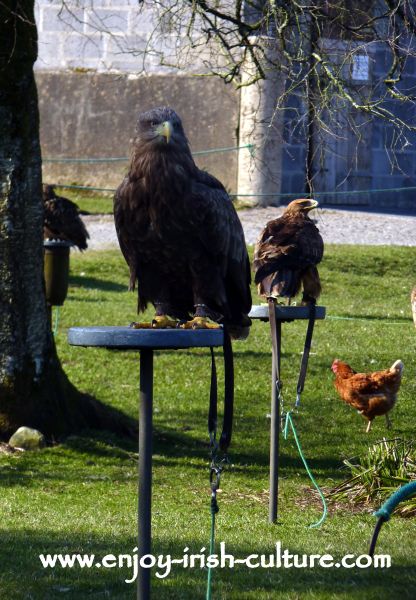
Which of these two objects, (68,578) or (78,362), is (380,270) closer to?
(78,362)

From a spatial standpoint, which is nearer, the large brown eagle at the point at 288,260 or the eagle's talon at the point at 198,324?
the eagle's talon at the point at 198,324

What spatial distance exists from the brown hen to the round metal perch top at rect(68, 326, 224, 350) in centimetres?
535

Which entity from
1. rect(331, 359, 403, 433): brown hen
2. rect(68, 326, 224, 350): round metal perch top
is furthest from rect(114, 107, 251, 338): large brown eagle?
rect(331, 359, 403, 433): brown hen

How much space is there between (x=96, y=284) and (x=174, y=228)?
11547 mm

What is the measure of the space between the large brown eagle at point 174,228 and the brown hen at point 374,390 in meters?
4.31

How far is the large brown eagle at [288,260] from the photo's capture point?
21.9ft

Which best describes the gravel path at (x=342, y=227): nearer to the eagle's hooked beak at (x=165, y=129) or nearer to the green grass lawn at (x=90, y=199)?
the green grass lawn at (x=90, y=199)

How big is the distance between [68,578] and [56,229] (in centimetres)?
985

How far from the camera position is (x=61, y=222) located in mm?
14719

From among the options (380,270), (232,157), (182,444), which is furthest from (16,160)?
(232,157)

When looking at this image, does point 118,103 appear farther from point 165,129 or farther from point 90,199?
point 165,129

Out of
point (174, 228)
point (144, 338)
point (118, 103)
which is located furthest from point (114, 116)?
point (144, 338)

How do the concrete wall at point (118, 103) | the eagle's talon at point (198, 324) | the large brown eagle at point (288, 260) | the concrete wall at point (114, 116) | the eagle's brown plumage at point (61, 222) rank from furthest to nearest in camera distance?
the concrete wall at point (114, 116)
the concrete wall at point (118, 103)
the eagle's brown plumage at point (61, 222)
the large brown eagle at point (288, 260)
the eagle's talon at point (198, 324)

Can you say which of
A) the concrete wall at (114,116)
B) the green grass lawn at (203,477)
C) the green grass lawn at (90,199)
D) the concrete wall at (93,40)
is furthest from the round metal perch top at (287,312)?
the concrete wall at (93,40)
